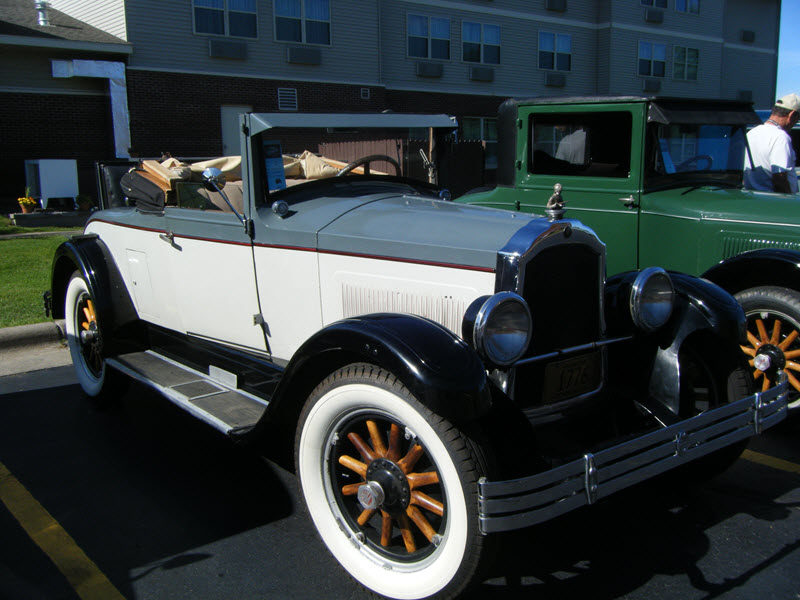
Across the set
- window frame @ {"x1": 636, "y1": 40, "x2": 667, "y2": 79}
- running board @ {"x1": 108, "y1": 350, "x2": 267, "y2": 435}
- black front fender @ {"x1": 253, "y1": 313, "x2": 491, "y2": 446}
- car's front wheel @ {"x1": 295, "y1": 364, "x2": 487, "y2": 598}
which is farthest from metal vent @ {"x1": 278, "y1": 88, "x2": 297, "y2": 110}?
car's front wheel @ {"x1": 295, "y1": 364, "x2": 487, "y2": 598}

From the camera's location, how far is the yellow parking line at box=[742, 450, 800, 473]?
3738mm

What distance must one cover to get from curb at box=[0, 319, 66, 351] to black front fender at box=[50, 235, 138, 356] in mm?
1755

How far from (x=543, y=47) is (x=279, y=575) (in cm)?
2557

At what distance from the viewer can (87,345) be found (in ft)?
15.8

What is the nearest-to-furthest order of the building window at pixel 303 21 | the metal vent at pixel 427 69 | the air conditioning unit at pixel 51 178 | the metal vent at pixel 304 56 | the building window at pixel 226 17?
the air conditioning unit at pixel 51 178, the building window at pixel 226 17, the building window at pixel 303 21, the metal vent at pixel 304 56, the metal vent at pixel 427 69

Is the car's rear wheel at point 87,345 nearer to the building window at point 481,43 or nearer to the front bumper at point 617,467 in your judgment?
the front bumper at point 617,467

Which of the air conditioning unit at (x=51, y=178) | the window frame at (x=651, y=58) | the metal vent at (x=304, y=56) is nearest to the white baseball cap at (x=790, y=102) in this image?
the air conditioning unit at (x=51, y=178)

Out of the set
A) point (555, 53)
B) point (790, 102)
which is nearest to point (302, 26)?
point (555, 53)

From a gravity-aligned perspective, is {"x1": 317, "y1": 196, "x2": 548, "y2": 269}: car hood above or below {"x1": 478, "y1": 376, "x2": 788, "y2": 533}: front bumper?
above

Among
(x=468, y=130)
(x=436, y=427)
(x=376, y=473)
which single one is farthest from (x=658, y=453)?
(x=468, y=130)

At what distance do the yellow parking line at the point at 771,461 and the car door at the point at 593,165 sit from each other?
1.63 meters

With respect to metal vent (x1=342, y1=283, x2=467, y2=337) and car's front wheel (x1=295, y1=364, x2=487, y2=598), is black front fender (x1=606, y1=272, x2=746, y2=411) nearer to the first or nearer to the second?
metal vent (x1=342, y1=283, x2=467, y2=337)

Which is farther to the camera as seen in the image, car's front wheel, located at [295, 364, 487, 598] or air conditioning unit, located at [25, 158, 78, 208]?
air conditioning unit, located at [25, 158, 78, 208]

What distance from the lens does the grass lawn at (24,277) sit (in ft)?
21.9
